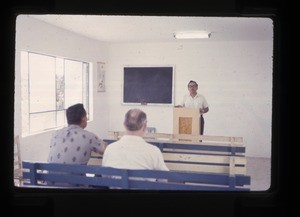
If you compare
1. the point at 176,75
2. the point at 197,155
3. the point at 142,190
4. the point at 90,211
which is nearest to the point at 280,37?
the point at 197,155

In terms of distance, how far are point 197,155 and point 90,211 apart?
22.1 inches

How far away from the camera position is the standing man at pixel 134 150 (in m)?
1.26

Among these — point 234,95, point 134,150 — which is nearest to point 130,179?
point 134,150

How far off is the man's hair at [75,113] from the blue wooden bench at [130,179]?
0.98ft

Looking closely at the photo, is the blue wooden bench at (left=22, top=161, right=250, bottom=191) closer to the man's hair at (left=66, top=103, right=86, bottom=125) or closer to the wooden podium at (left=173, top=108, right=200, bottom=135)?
the man's hair at (left=66, top=103, right=86, bottom=125)

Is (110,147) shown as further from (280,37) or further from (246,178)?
(280,37)

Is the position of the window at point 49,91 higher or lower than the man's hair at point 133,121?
higher

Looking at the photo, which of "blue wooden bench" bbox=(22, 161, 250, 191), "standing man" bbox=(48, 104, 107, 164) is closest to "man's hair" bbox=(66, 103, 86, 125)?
"standing man" bbox=(48, 104, 107, 164)

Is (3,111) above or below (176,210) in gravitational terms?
above

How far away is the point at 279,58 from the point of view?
3.74 ft

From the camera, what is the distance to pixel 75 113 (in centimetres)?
150

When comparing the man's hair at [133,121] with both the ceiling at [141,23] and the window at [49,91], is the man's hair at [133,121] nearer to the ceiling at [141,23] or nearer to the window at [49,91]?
the window at [49,91]

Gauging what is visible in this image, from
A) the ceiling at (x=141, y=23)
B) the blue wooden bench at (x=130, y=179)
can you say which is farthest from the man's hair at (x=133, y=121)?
Result: the ceiling at (x=141, y=23)

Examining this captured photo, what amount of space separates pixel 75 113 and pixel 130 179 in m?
0.50
